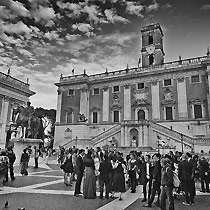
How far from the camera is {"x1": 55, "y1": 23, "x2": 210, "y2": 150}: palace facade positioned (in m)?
29.7

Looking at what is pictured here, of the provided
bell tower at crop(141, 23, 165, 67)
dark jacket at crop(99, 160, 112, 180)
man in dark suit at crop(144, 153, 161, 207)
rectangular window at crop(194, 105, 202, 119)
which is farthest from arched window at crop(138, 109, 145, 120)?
man in dark suit at crop(144, 153, 161, 207)

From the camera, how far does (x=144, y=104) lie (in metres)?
33.6

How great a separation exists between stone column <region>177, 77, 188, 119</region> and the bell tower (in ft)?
21.9

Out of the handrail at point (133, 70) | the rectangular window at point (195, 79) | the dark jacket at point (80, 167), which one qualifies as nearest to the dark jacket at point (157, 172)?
the dark jacket at point (80, 167)

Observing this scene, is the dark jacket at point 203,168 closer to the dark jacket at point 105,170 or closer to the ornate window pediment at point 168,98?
the dark jacket at point 105,170

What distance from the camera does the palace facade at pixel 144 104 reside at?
97.4 feet

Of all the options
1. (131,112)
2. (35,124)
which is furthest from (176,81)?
(35,124)

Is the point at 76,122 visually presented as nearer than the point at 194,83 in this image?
No

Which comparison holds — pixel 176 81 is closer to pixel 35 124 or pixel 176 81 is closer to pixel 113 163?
pixel 35 124

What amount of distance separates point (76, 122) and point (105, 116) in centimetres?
532

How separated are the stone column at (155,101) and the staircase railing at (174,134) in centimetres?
295

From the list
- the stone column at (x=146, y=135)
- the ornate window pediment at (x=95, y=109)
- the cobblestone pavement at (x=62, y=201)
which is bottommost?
the cobblestone pavement at (x=62, y=201)

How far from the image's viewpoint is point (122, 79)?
119 feet

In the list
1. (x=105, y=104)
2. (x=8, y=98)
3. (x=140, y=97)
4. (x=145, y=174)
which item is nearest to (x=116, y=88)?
(x=105, y=104)
